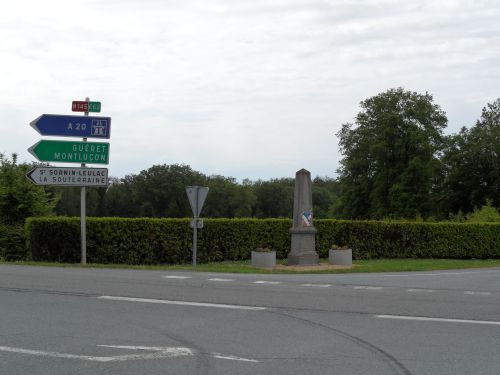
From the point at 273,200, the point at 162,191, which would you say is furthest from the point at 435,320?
the point at 273,200

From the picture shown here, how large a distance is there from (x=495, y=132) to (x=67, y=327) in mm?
64661

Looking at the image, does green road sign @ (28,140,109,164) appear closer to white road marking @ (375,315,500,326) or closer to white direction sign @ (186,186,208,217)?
white direction sign @ (186,186,208,217)

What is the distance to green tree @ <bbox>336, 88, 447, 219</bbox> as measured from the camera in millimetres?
60547

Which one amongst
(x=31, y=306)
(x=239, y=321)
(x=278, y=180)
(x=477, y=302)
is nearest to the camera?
(x=239, y=321)

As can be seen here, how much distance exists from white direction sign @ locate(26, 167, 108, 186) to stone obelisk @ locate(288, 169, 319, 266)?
7.98 m

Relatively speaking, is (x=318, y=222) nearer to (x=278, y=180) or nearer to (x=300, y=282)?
(x=300, y=282)

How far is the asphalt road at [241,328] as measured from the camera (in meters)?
6.72

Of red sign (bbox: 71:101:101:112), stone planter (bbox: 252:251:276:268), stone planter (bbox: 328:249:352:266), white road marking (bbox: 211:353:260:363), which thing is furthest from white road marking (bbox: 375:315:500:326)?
stone planter (bbox: 328:249:352:266)

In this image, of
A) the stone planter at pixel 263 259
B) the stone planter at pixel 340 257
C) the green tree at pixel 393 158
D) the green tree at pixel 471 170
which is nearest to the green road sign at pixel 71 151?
Result: the stone planter at pixel 263 259

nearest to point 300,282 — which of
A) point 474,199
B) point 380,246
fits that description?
point 380,246

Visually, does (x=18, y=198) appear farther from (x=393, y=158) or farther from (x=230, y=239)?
(x=393, y=158)

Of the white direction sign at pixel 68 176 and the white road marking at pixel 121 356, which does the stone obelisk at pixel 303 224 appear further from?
the white road marking at pixel 121 356

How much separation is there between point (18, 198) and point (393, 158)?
1628 inches

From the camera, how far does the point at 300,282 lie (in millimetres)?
15391
